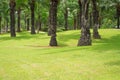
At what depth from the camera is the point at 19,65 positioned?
18.5 m

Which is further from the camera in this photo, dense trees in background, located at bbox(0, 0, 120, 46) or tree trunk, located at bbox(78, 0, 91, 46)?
dense trees in background, located at bbox(0, 0, 120, 46)

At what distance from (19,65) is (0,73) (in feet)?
8.95

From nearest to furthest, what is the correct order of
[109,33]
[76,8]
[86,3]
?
[86,3] < [109,33] < [76,8]

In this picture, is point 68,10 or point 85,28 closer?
point 85,28

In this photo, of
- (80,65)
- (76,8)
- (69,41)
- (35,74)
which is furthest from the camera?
(76,8)

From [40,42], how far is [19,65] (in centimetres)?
2197

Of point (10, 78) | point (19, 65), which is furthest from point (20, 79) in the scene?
point (19, 65)

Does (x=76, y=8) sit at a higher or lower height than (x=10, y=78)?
higher

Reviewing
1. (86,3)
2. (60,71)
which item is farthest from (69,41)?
(60,71)

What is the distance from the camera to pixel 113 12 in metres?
74.8

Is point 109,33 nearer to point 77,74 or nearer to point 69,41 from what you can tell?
point 69,41

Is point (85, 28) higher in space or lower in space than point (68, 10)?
lower

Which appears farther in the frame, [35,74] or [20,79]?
[35,74]

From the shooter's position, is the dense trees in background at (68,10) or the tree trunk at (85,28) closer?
the tree trunk at (85,28)
